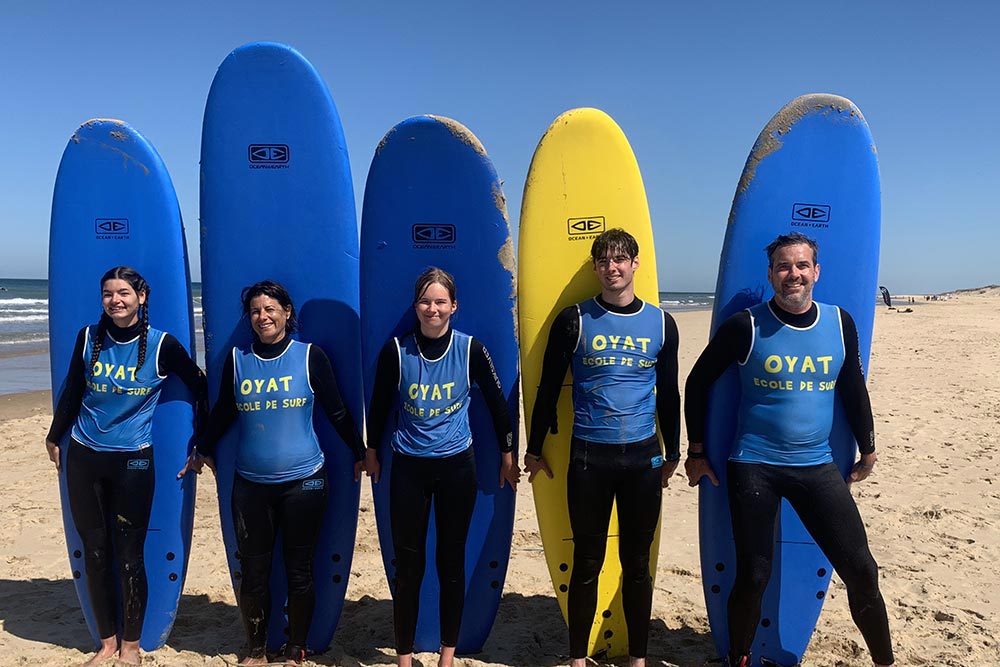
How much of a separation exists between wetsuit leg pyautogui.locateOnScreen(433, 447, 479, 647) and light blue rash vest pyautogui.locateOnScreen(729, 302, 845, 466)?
3.17 feet

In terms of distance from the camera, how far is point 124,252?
298cm

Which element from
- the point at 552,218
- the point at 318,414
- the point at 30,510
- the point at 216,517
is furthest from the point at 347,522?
the point at 30,510

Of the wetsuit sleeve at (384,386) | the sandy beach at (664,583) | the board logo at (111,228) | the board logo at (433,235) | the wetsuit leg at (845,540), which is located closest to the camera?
the wetsuit leg at (845,540)

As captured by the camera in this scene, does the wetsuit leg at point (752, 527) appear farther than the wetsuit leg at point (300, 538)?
No

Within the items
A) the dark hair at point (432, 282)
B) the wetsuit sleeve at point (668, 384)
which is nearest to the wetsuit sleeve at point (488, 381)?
the dark hair at point (432, 282)

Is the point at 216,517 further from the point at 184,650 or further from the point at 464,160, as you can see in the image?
the point at 464,160

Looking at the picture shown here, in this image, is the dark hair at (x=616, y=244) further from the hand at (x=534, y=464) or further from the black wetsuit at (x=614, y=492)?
the hand at (x=534, y=464)

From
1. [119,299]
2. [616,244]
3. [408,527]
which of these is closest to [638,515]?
[408,527]

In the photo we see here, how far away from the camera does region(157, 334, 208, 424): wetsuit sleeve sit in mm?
2646

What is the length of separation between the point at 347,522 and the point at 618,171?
1.93 m

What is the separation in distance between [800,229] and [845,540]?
4.21ft

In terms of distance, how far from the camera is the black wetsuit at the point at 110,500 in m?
2.56

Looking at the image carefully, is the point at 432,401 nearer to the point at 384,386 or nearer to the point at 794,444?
the point at 384,386

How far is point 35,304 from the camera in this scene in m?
24.6
